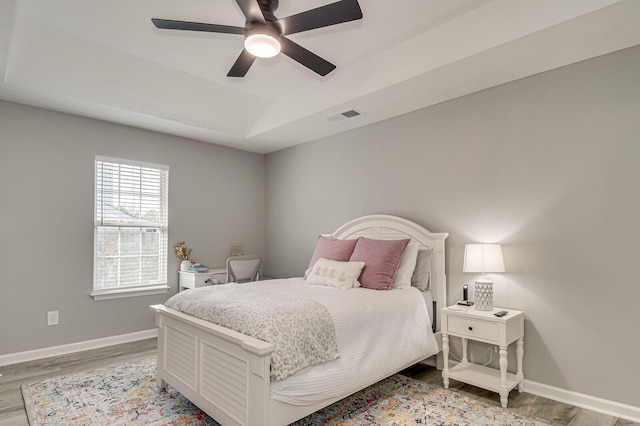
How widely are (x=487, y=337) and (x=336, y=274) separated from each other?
1267 millimetres

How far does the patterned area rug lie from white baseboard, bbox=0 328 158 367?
2.63 ft

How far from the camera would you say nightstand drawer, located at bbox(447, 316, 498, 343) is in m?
2.64

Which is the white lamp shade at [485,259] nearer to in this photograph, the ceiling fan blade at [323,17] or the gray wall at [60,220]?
the ceiling fan blade at [323,17]

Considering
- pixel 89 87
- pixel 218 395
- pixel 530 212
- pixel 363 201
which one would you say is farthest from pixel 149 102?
pixel 530 212

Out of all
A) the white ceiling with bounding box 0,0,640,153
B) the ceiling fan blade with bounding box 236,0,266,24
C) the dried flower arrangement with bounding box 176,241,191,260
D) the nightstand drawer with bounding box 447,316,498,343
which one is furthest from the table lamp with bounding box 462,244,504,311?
the dried flower arrangement with bounding box 176,241,191,260

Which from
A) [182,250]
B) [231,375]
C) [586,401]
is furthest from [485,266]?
[182,250]

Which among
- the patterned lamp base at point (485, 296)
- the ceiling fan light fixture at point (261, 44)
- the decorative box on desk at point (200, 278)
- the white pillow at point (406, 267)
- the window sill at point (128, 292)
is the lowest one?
the window sill at point (128, 292)

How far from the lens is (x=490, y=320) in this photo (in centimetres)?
265

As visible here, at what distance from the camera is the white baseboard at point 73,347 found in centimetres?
345

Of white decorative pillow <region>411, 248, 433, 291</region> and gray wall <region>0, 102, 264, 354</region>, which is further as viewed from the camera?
gray wall <region>0, 102, 264, 354</region>

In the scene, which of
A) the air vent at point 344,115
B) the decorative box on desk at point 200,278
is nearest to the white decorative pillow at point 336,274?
the air vent at point 344,115

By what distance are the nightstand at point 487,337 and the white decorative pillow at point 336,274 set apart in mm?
779

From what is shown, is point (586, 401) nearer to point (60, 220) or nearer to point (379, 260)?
point (379, 260)

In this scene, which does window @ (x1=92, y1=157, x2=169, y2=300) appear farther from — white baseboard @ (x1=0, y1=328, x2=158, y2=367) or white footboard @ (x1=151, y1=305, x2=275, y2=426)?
white footboard @ (x1=151, y1=305, x2=275, y2=426)
